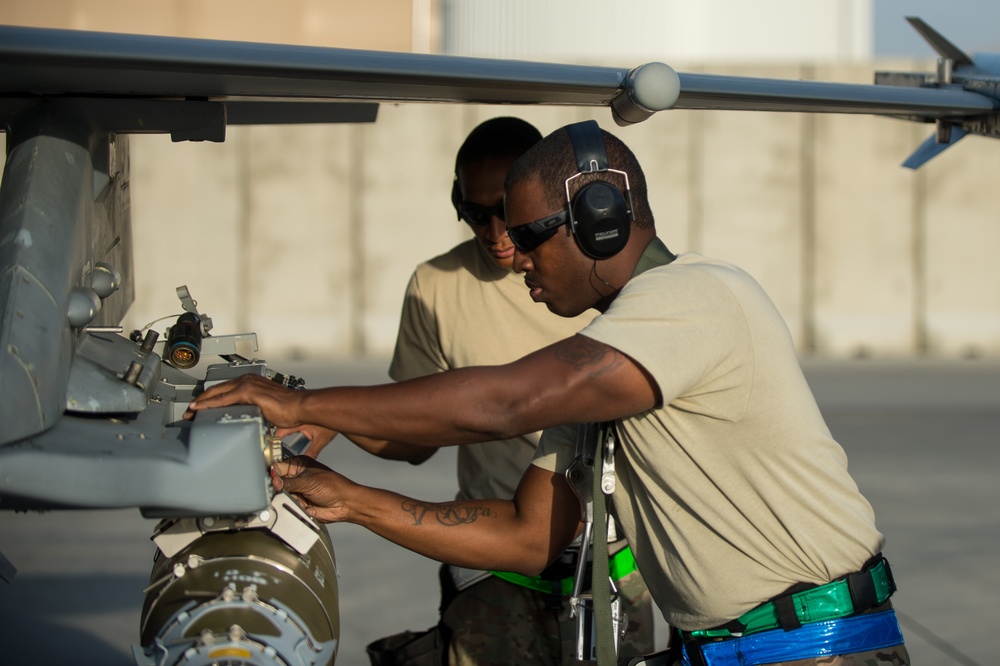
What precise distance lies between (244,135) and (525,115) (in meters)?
2.95

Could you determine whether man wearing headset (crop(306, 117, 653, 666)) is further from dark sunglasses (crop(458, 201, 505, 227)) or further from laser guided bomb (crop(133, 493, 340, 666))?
laser guided bomb (crop(133, 493, 340, 666))

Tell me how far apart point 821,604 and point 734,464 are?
1.03 feet

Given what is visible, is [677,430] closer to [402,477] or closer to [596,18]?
[402,477]

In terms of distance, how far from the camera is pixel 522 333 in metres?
3.19

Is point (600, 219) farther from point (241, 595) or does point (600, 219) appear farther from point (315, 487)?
point (241, 595)

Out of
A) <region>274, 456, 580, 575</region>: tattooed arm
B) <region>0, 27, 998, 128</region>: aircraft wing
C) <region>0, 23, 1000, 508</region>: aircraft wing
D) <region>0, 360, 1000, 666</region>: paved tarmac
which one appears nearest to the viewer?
<region>0, 23, 1000, 508</region>: aircraft wing

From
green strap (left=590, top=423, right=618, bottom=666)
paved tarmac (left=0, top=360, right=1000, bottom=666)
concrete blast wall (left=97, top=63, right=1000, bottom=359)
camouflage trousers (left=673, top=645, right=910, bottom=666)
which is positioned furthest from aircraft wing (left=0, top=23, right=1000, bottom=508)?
concrete blast wall (left=97, top=63, right=1000, bottom=359)

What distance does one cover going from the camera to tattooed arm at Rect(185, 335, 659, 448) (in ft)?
6.40

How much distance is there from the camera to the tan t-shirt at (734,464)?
204 centimetres

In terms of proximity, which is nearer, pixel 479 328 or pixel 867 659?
pixel 867 659

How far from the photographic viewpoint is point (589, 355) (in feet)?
6.44

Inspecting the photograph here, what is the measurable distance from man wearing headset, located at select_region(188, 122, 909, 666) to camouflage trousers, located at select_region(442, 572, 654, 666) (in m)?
0.75

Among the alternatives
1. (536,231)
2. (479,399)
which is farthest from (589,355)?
(536,231)

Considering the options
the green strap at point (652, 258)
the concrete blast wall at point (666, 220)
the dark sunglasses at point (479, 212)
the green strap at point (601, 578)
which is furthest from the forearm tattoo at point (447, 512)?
the concrete blast wall at point (666, 220)
